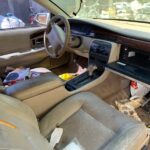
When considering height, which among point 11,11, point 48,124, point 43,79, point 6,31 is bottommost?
point 48,124

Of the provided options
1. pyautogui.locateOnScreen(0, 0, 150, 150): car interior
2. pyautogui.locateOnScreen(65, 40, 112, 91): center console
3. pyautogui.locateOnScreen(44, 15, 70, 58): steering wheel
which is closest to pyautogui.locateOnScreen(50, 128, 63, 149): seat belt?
pyautogui.locateOnScreen(0, 0, 150, 150): car interior

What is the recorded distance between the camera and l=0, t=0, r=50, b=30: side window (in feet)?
6.73

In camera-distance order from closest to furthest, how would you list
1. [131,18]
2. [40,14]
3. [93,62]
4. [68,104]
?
1. [68,104]
2. [93,62]
3. [131,18]
4. [40,14]

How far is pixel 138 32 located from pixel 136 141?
0.78 meters

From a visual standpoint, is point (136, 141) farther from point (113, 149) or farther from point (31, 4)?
point (31, 4)

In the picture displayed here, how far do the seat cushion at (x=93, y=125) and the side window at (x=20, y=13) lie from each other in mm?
1119

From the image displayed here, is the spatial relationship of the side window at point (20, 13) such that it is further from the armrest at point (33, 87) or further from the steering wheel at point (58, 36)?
the armrest at point (33, 87)

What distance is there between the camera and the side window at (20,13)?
2.05 meters

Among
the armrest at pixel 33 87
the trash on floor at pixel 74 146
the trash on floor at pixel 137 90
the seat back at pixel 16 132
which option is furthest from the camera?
the trash on floor at pixel 137 90

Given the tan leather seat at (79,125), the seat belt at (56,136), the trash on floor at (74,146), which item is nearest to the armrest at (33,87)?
the tan leather seat at (79,125)

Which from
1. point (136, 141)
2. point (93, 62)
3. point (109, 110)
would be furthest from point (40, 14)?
point (136, 141)

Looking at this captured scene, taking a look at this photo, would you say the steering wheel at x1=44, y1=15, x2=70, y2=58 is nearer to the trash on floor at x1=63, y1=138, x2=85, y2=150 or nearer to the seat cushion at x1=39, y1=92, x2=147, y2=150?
the seat cushion at x1=39, y1=92, x2=147, y2=150

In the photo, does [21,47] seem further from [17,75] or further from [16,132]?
[16,132]

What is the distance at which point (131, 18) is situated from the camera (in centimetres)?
206
